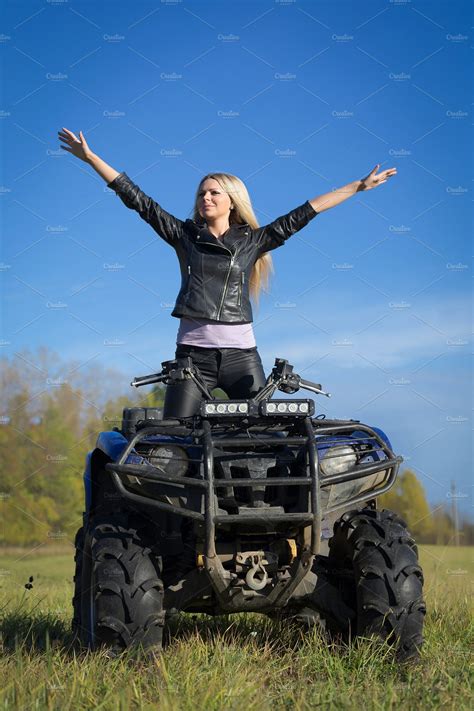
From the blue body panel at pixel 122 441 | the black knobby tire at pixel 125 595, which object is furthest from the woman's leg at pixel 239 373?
the black knobby tire at pixel 125 595

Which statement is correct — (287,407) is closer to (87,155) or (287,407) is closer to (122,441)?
(122,441)

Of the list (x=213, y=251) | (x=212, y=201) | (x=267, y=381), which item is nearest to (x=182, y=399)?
(x=267, y=381)

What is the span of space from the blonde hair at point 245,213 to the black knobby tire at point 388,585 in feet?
5.92

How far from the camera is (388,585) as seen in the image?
4.57 metres

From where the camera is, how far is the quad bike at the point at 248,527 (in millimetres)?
4359

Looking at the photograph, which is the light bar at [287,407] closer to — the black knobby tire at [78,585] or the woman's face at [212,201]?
the black knobby tire at [78,585]

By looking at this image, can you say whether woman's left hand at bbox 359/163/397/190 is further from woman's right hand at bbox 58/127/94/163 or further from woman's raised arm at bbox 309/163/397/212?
woman's right hand at bbox 58/127/94/163

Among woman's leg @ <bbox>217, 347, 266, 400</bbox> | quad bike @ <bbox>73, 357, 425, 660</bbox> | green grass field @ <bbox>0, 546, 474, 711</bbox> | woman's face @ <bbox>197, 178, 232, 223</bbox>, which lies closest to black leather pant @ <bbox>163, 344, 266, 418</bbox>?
woman's leg @ <bbox>217, 347, 266, 400</bbox>

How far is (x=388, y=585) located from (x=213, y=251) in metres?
2.18

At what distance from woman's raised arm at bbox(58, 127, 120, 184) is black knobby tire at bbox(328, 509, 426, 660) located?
8.29ft

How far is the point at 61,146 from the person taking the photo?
5812 millimetres

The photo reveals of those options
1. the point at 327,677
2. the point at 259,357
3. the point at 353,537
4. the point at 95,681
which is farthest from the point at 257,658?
the point at 259,357

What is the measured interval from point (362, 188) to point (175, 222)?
1168 mm

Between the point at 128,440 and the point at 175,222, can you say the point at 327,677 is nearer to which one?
the point at 128,440
